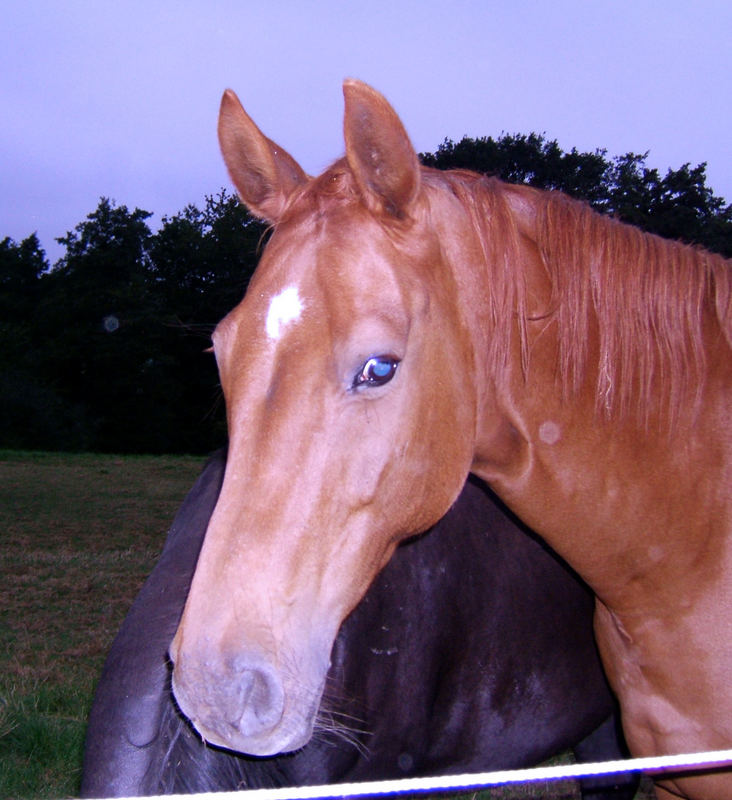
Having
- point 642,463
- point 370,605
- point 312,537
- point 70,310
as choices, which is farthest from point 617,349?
point 70,310

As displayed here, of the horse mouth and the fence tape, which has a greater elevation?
the horse mouth

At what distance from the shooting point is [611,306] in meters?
1.97

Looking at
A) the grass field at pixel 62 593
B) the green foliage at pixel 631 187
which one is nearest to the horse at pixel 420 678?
the grass field at pixel 62 593

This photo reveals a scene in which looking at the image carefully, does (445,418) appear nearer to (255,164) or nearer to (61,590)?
(255,164)

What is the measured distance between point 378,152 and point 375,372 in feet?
1.79

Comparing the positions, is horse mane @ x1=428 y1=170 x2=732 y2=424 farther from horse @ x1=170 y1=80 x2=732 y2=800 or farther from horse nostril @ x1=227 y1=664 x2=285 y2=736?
horse nostril @ x1=227 y1=664 x2=285 y2=736

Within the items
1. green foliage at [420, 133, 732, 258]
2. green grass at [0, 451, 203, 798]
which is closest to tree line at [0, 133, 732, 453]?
green foliage at [420, 133, 732, 258]

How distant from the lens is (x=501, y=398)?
1941 millimetres

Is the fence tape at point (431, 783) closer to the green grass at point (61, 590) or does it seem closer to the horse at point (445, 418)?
the horse at point (445, 418)

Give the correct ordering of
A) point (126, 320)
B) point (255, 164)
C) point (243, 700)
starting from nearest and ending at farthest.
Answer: point (243, 700) → point (255, 164) → point (126, 320)

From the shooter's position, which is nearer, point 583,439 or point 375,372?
point 375,372

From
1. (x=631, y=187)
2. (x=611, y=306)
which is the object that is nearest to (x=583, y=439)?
(x=611, y=306)

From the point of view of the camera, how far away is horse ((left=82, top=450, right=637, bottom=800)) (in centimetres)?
204

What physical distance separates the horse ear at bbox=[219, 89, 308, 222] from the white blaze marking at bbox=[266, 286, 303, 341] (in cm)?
47
